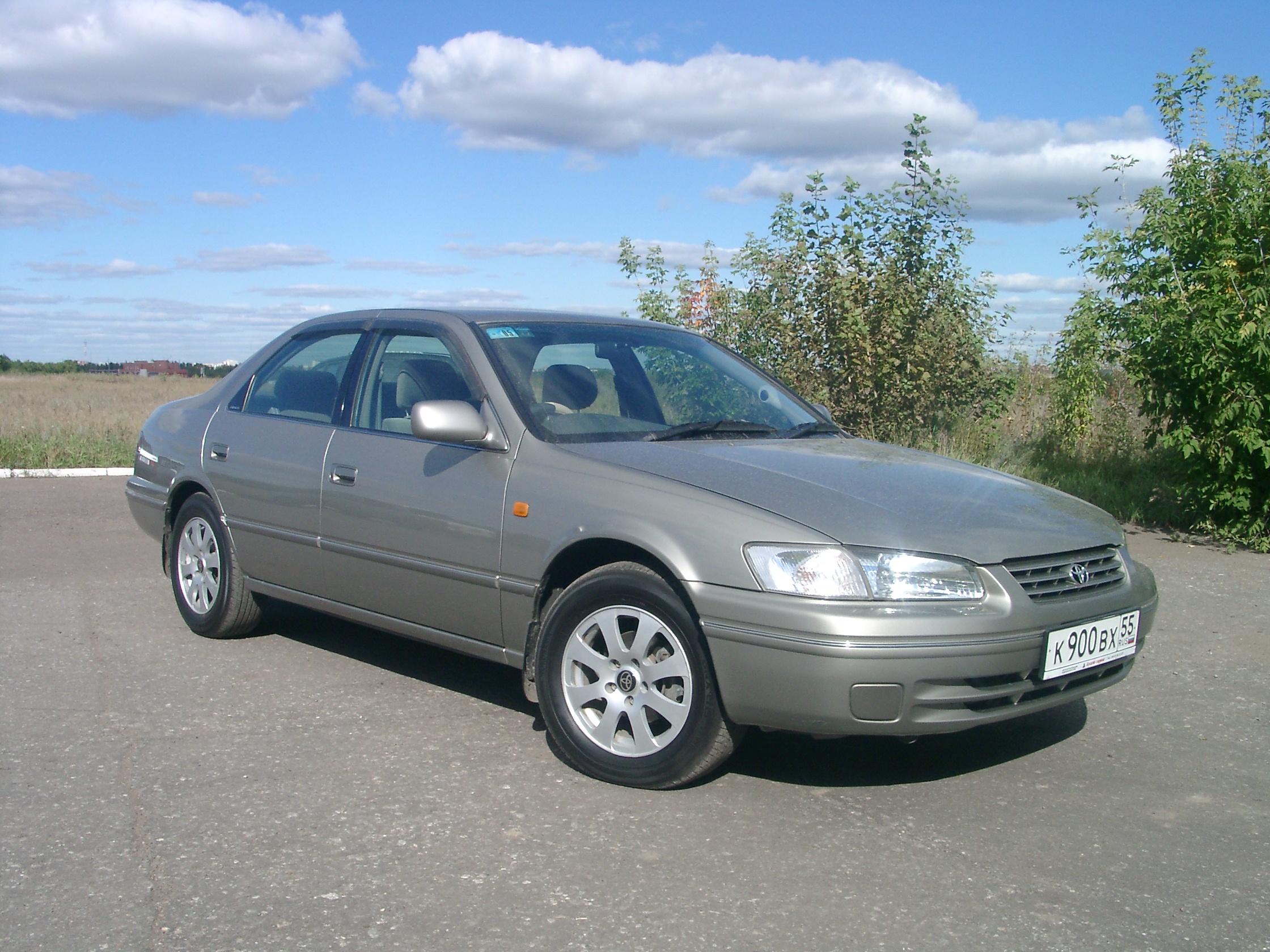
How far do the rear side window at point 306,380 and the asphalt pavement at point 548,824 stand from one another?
1182 mm

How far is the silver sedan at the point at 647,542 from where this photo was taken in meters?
3.48

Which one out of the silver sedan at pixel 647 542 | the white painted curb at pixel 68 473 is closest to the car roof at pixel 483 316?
the silver sedan at pixel 647 542

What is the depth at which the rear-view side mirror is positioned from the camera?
4.21m

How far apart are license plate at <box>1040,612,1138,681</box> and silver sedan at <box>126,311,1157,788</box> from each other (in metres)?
0.01

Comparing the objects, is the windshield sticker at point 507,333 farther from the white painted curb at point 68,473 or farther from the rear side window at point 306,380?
the white painted curb at point 68,473

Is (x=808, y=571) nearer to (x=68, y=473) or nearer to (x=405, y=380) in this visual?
(x=405, y=380)

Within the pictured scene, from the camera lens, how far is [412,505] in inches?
179

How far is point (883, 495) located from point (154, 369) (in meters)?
77.0

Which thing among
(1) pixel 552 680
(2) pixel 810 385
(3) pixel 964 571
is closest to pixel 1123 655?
(3) pixel 964 571

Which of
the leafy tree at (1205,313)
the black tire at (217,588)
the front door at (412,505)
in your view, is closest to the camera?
the front door at (412,505)

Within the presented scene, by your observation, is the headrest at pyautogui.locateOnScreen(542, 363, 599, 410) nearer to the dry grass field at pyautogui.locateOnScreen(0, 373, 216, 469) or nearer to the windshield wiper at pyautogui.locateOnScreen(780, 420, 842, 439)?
the windshield wiper at pyautogui.locateOnScreen(780, 420, 842, 439)

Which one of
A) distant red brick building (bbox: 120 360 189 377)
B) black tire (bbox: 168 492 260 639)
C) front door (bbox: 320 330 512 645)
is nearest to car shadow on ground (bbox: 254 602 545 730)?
black tire (bbox: 168 492 260 639)

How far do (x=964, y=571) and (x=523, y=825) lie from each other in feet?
5.04

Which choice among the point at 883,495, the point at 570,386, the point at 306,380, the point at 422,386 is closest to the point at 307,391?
the point at 306,380
